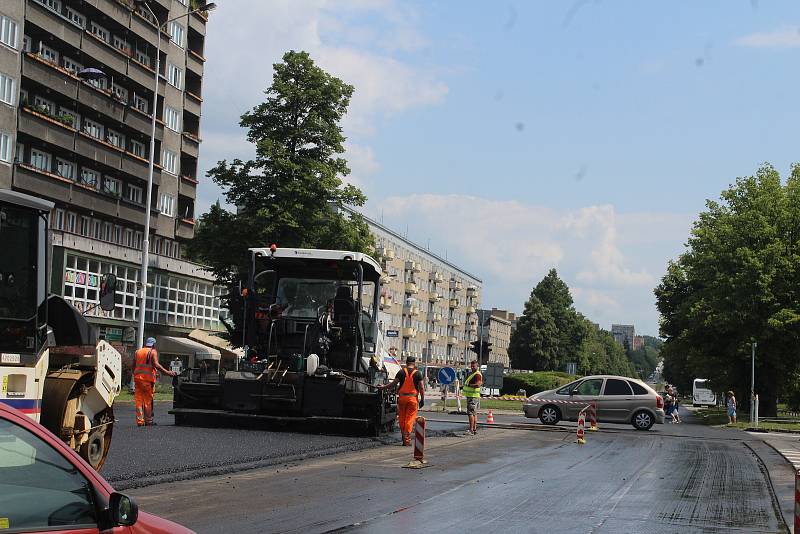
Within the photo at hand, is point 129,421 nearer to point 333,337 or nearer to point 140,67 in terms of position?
point 333,337

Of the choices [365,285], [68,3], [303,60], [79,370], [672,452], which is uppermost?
[68,3]

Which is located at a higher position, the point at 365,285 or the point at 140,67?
the point at 140,67

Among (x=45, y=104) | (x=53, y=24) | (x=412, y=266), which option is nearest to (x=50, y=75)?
(x=45, y=104)

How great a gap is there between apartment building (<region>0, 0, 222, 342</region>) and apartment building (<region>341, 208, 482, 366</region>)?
43.1 m

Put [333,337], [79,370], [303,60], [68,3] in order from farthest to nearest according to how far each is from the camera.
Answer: [68,3], [303,60], [333,337], [79,370]

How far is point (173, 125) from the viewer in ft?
206

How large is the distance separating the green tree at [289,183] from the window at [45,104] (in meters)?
8.57

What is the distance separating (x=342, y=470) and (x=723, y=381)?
155 ft

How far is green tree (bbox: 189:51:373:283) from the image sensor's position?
45781mm

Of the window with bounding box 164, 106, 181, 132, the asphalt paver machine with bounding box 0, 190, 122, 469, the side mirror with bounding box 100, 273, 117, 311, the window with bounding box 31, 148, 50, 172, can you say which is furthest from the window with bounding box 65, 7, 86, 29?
the side mirror with bounding box 100, 273, 117, 311

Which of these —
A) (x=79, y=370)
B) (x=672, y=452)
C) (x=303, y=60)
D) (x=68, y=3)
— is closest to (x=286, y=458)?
(x=79, y=370)

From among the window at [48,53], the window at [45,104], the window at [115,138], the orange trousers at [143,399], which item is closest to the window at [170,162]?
the window at [115,138]

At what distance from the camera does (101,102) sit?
53969 millimetres

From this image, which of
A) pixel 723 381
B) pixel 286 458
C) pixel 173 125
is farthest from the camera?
pixel 173 125
